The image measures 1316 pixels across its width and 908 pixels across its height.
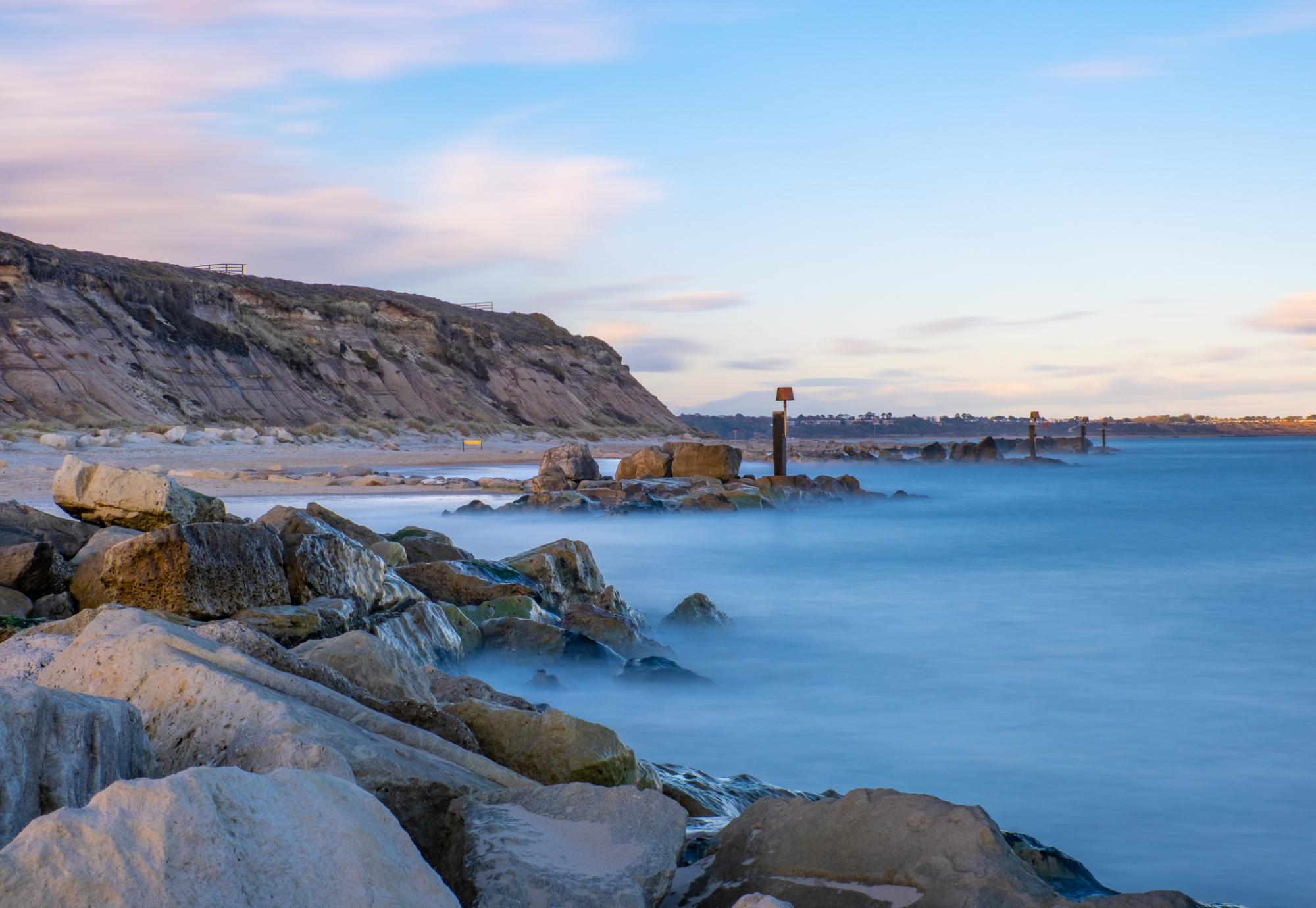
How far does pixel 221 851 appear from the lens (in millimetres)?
1791

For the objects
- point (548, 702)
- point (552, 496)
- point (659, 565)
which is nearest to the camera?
point (548, 702)

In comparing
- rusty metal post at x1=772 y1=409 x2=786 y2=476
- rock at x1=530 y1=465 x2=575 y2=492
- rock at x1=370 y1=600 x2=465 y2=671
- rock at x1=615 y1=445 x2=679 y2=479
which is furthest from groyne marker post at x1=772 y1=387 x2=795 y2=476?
rock at x1=370 y1=600 x2=465 y2=671

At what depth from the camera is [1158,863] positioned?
14.8 ft

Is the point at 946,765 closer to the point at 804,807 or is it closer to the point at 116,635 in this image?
the point at 804,807

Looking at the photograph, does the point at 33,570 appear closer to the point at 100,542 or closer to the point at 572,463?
the point at 100,542

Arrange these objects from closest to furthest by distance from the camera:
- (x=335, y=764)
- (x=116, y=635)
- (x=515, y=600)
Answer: (x=335, y=764) → (x=116, y=635) → (x=515, y=600)

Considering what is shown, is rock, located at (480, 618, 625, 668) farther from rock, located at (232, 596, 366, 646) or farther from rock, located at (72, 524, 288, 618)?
rock, located at (72, 524, 288, 618)

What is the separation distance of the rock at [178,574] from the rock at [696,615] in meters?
4.01

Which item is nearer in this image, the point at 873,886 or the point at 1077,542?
the point at 873,886

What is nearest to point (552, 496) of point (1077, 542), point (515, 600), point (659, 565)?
point (659, 565)

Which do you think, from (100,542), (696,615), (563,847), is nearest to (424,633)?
(100,542)

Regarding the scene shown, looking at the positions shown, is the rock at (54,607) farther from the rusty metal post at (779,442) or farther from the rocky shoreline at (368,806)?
the rusty metal post at (779,442)

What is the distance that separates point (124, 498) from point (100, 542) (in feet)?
3.46

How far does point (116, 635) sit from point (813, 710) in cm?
474
